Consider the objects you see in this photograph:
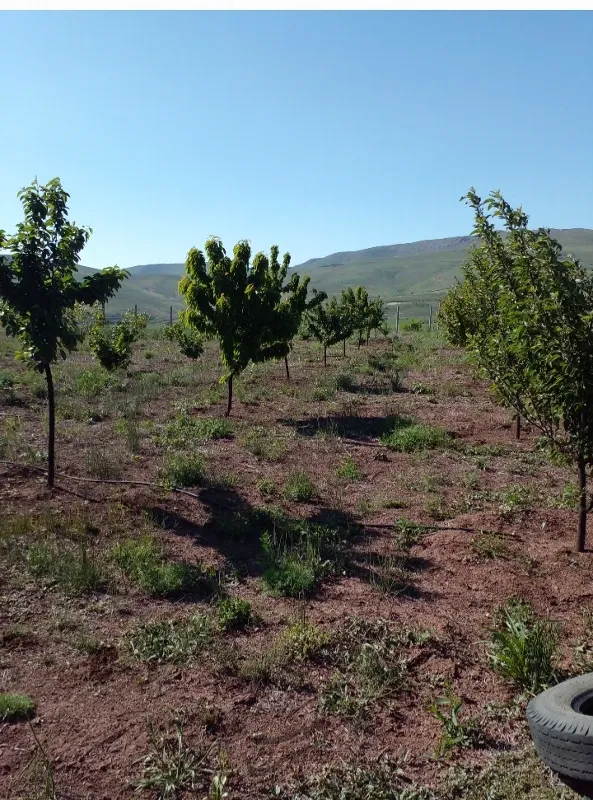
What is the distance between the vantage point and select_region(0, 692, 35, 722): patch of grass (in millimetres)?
4066

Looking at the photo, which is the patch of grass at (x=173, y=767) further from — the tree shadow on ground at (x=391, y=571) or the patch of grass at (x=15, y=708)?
the tree shadow on ground at (x=391, y=571)

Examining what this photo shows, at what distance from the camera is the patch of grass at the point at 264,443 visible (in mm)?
10750

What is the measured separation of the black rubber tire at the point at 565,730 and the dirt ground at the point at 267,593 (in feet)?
1.18

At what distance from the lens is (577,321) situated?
544 cm

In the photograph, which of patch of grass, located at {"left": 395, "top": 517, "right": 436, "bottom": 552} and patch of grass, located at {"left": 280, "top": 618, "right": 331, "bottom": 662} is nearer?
patch of grass, located at {"left": 280, "top": 618, "right": 331, "bottom": 662}

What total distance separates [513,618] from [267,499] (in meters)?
4.08

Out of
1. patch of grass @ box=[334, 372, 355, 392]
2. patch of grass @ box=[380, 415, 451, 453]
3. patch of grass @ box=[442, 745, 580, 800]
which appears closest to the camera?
patch of grass @ box=[442, 745, 580, 800]

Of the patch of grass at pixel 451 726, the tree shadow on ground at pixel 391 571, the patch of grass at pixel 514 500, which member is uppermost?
the patch of grass at pixel 514 500

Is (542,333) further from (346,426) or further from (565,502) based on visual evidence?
(346,426)

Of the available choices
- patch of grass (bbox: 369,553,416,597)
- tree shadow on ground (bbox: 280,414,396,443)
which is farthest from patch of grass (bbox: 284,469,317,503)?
tree shadow on ground (bbox: 280,414,396,443)

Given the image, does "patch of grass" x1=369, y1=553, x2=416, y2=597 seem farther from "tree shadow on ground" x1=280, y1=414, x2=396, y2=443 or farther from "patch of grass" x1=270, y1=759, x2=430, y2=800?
"tree shadow on ground" x1=280, y1=414, x2=396, y2=443

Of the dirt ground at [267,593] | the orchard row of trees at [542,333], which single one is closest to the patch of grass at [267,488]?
the dirt ground at [267,593]

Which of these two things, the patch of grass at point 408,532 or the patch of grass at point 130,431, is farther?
the patch of grass at point 130,431

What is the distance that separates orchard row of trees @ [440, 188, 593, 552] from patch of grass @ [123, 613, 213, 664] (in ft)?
11.7
